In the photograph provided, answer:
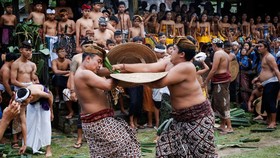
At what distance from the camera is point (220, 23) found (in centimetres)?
1468

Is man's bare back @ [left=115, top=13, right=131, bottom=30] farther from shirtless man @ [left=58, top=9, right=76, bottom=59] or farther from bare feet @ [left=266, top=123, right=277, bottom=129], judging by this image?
bare feet @ [left=266, top=123, right=277, bottom=129]

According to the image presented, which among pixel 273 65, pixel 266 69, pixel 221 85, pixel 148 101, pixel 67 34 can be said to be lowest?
pixel 148 101

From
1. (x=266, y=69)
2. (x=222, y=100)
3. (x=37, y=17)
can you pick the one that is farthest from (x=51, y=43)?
(x=266, y=69)

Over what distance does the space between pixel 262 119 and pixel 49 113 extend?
488cm

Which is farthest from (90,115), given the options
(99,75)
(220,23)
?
(220,23)

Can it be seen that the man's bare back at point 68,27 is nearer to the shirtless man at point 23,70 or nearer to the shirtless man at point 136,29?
the shirtless man at point 136,29

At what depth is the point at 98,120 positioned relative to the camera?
5340 mm

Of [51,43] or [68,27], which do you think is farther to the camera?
[68,27]

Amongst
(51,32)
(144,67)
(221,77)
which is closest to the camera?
(144,67)

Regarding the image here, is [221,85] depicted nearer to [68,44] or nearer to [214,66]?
[214,66]

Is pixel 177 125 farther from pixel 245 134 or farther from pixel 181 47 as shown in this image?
pixel 245 134

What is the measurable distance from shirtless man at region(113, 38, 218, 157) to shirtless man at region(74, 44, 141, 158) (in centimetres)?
32

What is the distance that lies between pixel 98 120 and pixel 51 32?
19.8ft

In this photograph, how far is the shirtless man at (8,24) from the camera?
1058 cm
